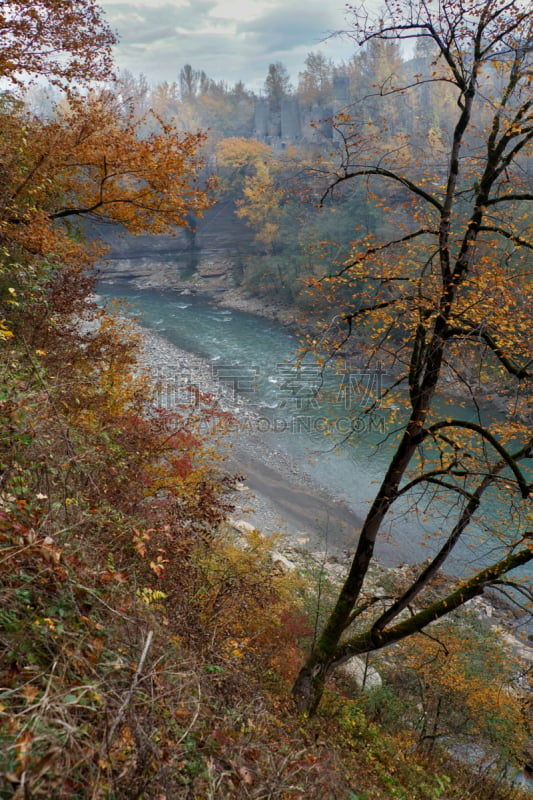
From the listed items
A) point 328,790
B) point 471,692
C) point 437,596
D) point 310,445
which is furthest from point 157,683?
point 310,445

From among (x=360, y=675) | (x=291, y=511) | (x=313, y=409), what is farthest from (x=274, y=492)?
(x=360, y=675)

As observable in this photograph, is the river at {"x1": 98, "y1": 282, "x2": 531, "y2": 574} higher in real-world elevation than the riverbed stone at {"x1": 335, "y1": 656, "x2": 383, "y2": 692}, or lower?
higher

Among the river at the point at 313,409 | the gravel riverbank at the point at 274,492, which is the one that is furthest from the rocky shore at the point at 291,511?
the river at the point at 313,409

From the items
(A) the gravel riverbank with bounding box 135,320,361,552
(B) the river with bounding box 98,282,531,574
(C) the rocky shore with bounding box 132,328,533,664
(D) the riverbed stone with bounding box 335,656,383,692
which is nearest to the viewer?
(D) the riverbed stone with bounding box 335,656,383,692

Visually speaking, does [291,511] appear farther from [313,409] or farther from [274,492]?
[313,409]

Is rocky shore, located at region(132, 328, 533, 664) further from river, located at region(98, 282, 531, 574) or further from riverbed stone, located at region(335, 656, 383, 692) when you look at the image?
riverbed stone, located at region(335, 656, 383, 692)

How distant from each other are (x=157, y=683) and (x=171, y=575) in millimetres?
2690

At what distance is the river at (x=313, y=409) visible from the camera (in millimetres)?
16198

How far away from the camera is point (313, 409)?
2422 centimetres

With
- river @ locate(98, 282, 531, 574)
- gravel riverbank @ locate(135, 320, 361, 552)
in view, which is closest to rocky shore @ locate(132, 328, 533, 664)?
gravel riverbank @ locate(135, 320, 361, 552)

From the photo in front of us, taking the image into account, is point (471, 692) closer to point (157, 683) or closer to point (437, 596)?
point (437, 596)

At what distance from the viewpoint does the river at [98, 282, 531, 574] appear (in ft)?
53.1

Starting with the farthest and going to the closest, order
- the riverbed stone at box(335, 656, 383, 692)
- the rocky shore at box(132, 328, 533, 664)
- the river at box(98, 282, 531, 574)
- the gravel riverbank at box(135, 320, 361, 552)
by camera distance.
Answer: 1. the gravel riverbank at box(135, 320, 361, 552)
2. the river at box(98, 282, 531, 574)
3. the rocky shore at box(132, 328, 533, 664)
4. the riverbed stone at box(335, 656, 383, 692)

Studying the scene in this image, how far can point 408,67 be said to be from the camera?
64000 millimetres
